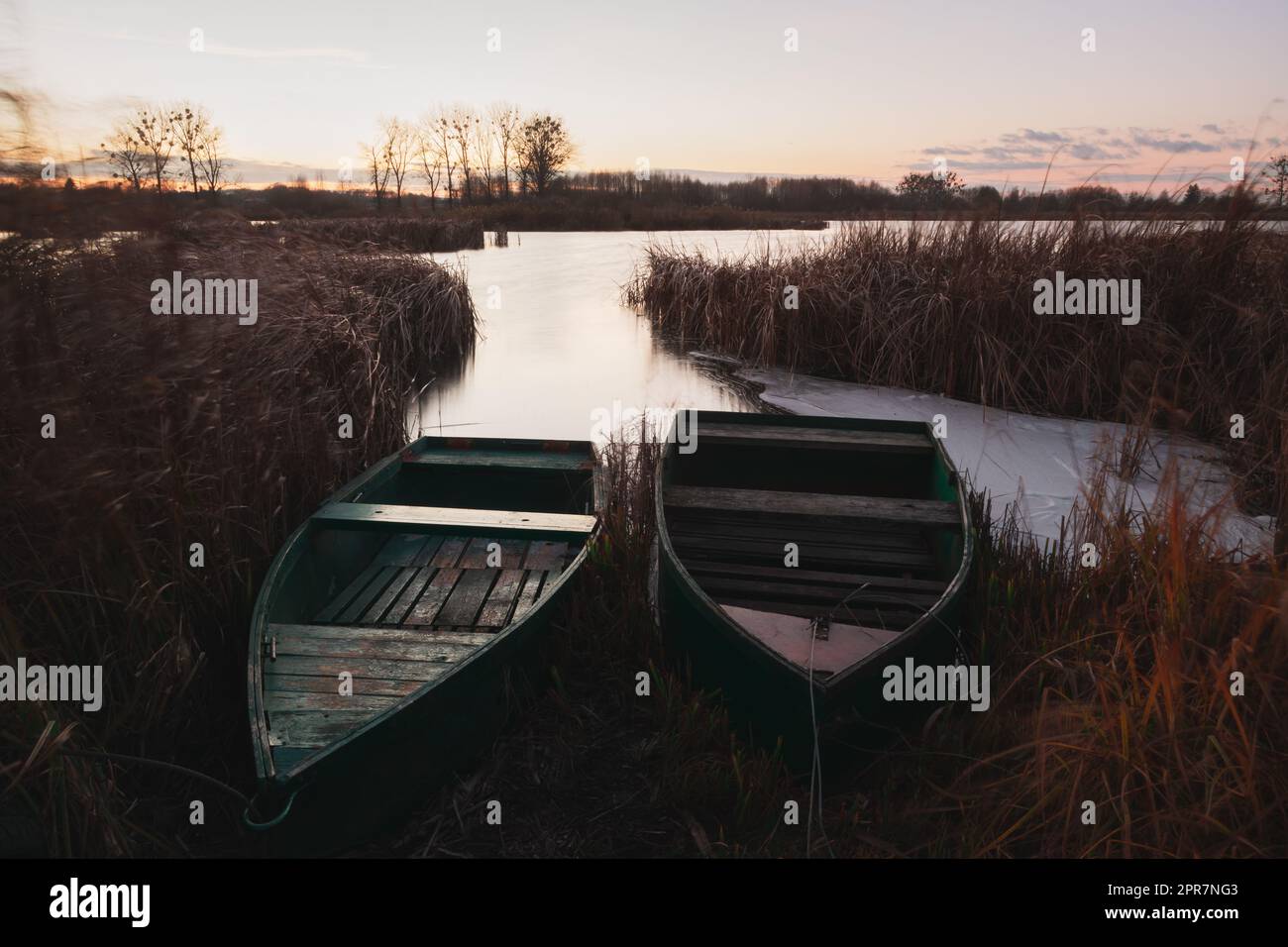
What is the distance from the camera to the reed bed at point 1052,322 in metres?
6.71

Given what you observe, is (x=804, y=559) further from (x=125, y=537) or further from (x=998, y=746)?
(x=125, y=537)

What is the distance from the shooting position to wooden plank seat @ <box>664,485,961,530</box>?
4070mm

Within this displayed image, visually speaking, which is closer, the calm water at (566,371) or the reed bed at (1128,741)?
the reed bed at (1128,741)

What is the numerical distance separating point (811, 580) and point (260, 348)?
3894mm

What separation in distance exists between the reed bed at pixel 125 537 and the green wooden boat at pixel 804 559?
6.34ft

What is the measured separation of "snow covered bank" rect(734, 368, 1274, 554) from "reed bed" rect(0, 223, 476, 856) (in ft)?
13.8

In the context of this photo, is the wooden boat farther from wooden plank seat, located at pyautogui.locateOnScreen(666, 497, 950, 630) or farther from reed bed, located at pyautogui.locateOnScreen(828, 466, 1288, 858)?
reed bed, located at pyautogui.locateOnScreen(828, 466, 1288, 858)

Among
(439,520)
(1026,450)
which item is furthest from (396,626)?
(1026,450)

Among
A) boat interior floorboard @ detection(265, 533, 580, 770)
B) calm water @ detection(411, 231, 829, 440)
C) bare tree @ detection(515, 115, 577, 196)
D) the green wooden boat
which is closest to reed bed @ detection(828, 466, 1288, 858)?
the green wooden boat

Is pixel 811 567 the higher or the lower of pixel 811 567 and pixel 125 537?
the lower

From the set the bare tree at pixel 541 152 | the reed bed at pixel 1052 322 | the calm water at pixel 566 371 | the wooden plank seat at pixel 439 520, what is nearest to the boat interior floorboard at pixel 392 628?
the wooden plank seat at pixel 439 520

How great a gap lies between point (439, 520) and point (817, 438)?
255cm

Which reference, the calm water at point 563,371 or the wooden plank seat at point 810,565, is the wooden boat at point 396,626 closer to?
the wooden plank seat at point 810,565

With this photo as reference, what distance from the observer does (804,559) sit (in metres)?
4.28
